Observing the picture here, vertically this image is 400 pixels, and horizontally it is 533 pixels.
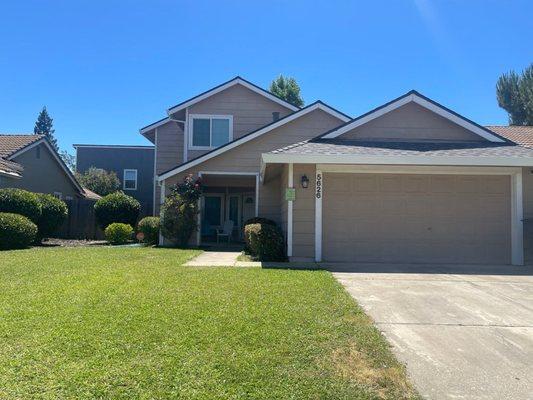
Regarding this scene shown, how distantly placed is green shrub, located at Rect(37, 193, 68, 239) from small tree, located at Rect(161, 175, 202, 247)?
474 centimetres

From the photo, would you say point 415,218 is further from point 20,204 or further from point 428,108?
point 20,204

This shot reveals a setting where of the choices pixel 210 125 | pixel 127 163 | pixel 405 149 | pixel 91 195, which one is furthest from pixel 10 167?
pixel 405 149

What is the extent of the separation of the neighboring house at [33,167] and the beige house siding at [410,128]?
14.4m

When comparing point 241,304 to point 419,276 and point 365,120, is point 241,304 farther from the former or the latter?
point 365,120

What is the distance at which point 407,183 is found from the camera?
11.2 meters

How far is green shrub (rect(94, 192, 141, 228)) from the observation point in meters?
18.5

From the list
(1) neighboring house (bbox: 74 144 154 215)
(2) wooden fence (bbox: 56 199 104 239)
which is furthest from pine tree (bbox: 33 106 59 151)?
(2) wooden fence (bbox: 56 199 104 239)

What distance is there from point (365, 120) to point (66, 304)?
9473 millimetres

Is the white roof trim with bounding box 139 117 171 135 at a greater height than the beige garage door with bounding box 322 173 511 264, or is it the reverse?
the white roof trim with bounding box 139 117 171 135

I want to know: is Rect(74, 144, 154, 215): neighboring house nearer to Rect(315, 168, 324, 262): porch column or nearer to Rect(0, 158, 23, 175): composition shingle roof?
Rect(0, 158, 23, 175): composition shingle roof

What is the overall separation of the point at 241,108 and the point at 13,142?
11.5 metres

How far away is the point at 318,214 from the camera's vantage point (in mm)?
11055

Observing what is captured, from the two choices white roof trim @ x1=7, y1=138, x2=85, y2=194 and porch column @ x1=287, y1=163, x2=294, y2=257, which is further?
white roof trim @ x1=7, y1=138, x2=85, y2=194

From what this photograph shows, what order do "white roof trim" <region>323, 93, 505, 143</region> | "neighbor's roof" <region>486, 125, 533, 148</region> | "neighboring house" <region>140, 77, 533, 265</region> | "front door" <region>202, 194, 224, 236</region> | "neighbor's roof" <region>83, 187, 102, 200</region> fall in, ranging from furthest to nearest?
"neighbor's roof" <region>83, 187, 102, 200</region>, "front door" <region>202, 194, 224, 236</region>, "neighbor's roof" <region>486, 125, 533, 148</region>, "white roof trim" <region>323, 93, 505, 143</region>, "neighboring house" <region>140, 77, 533, 265</region>
